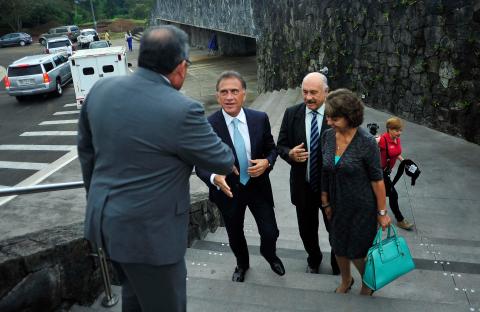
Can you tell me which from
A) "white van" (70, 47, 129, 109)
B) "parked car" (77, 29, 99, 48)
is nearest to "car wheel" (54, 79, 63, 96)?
"white van" (70, 47, 129, 109)

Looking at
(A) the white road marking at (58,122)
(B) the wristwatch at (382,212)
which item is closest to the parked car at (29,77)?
(A) the white road marking at (58,122)

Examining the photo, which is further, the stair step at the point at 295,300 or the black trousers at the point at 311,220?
the black trousers at the point at 311,220

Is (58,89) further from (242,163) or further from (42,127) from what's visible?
(242,163)

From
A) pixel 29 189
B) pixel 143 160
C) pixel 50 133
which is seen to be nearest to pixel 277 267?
pixel 29 189

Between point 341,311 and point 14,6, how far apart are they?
53.3m

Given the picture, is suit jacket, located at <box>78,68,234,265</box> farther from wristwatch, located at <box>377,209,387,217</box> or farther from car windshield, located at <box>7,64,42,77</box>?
car windshield, located at <box>7,64,42,77</box>

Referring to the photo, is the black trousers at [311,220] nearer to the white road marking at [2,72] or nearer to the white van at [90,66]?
the white van at [90,66]

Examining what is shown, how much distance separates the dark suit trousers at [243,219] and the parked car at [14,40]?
46.6 m

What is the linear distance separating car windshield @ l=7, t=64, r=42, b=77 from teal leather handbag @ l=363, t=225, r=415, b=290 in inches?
676

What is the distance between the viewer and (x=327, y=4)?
38.2 ft

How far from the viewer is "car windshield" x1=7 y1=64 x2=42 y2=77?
17062mm

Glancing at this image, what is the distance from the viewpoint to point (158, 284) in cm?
207

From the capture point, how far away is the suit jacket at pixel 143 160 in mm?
1859

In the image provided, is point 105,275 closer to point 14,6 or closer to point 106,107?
point 106,107
